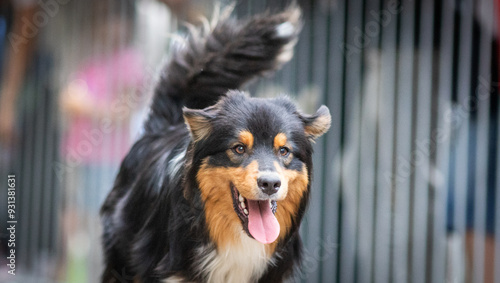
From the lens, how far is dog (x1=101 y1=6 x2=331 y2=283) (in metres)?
1.66

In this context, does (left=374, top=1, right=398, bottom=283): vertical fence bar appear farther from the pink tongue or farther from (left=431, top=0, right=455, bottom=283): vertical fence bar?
the pink tongue

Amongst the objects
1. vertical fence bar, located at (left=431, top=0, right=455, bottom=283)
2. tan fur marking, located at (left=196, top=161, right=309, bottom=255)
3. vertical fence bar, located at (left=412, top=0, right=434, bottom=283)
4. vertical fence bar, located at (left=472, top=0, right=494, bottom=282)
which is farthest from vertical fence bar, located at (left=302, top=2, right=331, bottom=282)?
tan fur marking, located at (left=196, top=161, right=309, bottom=255)

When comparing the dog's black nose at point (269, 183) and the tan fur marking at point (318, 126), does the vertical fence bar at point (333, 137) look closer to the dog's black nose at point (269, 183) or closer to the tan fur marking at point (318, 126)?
the tan fur marking at point (318, 126)

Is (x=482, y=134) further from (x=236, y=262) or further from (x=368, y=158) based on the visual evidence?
(x=236, y=262)

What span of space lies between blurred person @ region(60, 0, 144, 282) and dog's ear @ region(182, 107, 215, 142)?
181 cm

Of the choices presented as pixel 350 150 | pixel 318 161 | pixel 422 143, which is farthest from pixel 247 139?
pixel 422 143

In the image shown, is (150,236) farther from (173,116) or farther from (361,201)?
(361,201)

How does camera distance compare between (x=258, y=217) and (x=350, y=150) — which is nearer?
(x=258, y=217)

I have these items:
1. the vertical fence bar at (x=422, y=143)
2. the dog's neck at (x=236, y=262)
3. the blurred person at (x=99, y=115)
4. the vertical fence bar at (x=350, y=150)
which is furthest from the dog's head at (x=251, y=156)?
the blurred person at (x=99, y=115)

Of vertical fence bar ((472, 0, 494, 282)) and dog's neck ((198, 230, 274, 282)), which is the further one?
vertical fence bar ((472, 0, 494, 282))

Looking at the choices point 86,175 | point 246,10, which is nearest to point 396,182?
point 246,10

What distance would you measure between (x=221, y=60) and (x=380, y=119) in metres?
1.25

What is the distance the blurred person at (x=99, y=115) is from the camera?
3.50 meters

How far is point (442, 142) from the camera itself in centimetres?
317
